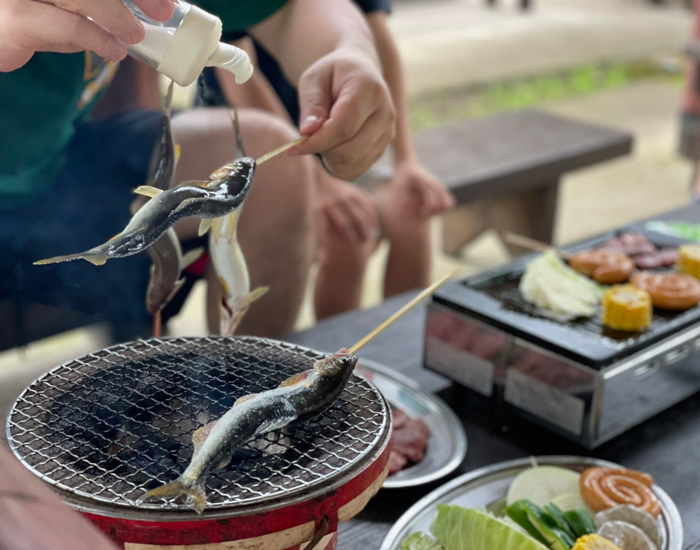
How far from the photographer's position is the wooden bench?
3.61 metres

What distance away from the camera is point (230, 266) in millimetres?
1373

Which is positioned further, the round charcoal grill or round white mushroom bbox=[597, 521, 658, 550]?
round white mushroom bbox=[597, 521, 658, 550]

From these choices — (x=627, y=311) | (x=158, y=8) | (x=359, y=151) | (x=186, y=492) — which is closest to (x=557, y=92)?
(x=627, y=311)

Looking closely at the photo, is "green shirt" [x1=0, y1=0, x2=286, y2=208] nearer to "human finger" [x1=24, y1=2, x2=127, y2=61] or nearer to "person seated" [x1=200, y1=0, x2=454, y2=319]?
"person seated" [x1=200, y1=0, x2=454, y2=319]

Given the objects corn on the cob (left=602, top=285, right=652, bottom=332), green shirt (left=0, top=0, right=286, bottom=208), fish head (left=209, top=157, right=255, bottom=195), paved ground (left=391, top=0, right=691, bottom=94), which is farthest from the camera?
paved ground (left=391, top=0, right=691, bottom=94)

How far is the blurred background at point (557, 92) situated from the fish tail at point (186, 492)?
1.72m

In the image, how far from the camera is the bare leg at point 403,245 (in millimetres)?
3344

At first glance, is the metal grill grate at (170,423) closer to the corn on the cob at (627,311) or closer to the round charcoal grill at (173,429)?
the round charcoal grill at (173,429)

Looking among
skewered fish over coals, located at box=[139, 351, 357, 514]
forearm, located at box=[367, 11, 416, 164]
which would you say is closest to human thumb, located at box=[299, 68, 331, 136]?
skewered fish over coals, located at box=[139, 351, 357, 514]

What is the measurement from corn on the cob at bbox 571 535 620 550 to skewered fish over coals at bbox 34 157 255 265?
787mm

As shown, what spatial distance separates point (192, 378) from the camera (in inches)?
48.2

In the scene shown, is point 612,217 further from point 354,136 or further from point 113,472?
point 113,472

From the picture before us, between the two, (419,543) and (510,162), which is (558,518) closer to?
(419,543)

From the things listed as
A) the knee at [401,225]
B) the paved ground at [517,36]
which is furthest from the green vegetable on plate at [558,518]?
the paved ground at [517,36]
